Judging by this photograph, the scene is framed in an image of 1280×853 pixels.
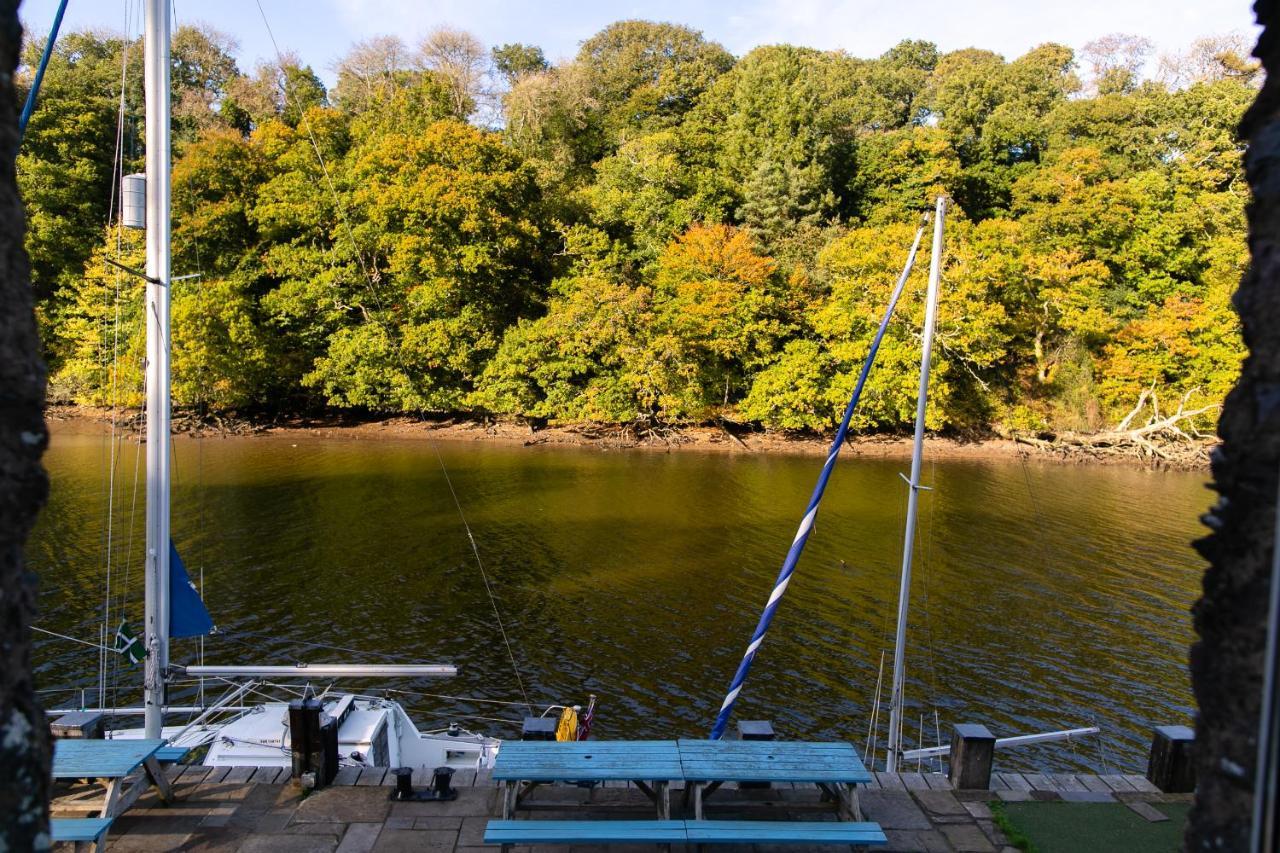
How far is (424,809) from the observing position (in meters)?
6.43

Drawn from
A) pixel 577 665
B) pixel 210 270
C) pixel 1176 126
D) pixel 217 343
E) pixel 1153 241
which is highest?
pixel 1176 126

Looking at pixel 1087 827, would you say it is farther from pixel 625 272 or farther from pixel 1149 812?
pixel 625 272

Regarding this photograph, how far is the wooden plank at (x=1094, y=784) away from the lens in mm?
7104

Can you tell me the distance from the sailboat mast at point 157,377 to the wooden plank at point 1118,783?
26.5 feet

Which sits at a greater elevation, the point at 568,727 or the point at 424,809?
the point at 424,809

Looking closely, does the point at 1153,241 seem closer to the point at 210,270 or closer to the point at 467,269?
the point at 467,269

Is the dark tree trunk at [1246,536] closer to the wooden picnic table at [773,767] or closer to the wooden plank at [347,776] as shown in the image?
the wooden picnic table at [773,767]

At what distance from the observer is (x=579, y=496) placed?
80.1ft

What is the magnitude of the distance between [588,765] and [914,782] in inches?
116

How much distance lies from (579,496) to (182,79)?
1499 inches

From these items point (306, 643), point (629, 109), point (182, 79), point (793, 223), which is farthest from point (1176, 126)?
point (182, 79)

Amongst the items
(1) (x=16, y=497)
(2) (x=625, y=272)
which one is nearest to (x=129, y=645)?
(1) (x=16, y=497)

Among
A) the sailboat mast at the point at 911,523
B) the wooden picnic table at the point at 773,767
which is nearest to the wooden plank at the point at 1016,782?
the sailboat mast at the point at 911,523

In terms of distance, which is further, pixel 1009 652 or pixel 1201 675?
pixel 1009 652
